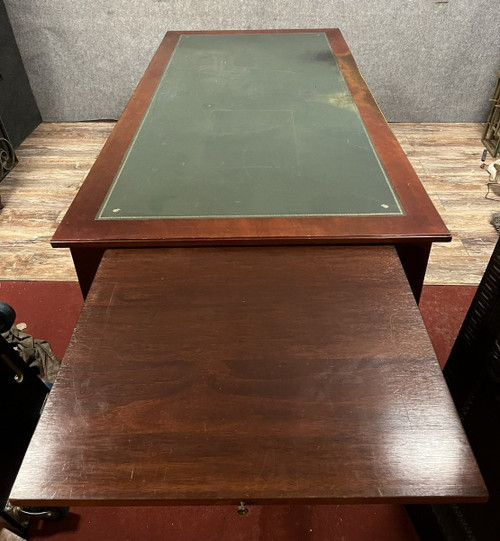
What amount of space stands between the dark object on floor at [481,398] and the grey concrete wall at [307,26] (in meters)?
2.70

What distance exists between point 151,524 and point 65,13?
3.19m

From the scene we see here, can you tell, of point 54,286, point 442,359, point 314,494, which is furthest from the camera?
point 54,286

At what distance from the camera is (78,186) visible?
9.38 feet

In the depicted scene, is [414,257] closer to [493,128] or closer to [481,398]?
[481,398]

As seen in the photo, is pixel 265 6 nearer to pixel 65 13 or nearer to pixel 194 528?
pixel 65 13

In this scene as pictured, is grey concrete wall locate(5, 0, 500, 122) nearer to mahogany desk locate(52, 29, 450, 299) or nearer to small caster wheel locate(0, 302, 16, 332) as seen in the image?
mahogany desk locate(52, 29, 450, 299)

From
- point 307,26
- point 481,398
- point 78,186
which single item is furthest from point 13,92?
point 481,398

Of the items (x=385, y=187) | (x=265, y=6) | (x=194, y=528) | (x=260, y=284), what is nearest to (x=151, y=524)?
(x=194, y=528)

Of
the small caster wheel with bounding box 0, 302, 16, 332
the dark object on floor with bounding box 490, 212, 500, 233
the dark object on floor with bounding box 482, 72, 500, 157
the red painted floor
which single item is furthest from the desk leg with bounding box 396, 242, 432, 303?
the dark object on floor with bounding box 482, 72, 500, 157

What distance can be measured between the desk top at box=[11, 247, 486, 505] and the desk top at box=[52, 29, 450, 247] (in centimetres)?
13

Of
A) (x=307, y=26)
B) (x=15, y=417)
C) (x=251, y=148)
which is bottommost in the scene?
(x=15, y=417)

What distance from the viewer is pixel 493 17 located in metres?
3.11

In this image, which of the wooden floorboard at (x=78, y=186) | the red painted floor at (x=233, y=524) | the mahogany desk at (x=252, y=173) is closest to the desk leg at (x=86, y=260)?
the mahogany desk at (x=252, y=173)

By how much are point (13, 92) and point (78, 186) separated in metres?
1.04
